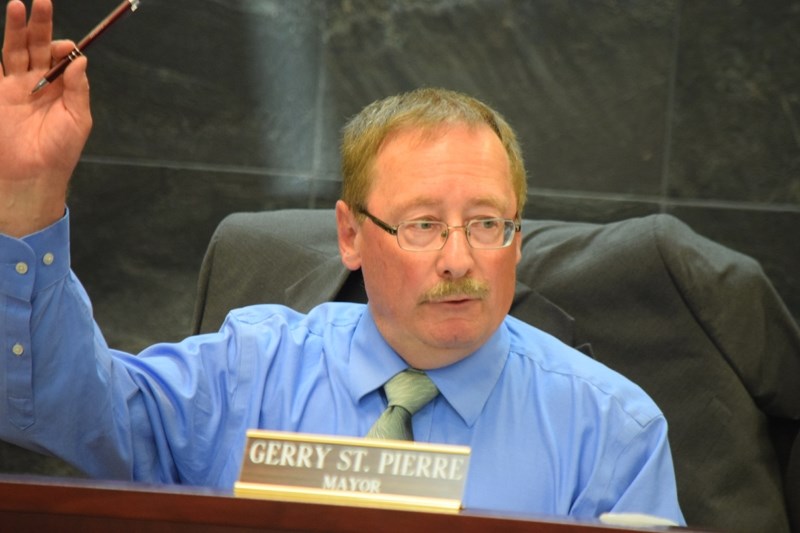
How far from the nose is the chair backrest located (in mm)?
572

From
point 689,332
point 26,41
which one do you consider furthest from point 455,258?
point 689,332

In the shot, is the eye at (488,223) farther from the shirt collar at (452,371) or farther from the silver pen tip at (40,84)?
the silver pen tip at (40,84)

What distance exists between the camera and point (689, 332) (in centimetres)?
204

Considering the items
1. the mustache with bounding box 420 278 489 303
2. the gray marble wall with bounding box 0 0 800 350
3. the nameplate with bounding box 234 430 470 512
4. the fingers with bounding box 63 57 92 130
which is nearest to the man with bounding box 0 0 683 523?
the mustache with bounding box 420 278 489 303

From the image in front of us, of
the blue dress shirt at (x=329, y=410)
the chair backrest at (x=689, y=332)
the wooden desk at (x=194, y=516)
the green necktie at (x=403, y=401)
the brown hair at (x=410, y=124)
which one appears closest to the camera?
the wooden desk at (x=194, y=516)

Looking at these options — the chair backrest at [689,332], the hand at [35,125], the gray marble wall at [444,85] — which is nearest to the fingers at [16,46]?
the hand at [35,125]

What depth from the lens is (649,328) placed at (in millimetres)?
2055

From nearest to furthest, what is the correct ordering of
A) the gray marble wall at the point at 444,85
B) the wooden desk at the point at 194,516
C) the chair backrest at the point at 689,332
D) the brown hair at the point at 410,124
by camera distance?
the wooden desk at the point at 194,516 → the brown hair at the point at 410,124 → the chair backrest at the point at 689,332 → the gray marble wall at the point at 444,85

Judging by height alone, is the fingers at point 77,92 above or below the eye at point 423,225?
above

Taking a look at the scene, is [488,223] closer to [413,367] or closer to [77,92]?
[413,367]

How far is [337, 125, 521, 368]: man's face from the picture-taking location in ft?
4.73

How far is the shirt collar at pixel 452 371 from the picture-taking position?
147 centimetres

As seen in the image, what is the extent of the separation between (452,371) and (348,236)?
0.27m

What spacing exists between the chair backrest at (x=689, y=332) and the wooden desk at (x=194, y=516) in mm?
1098
